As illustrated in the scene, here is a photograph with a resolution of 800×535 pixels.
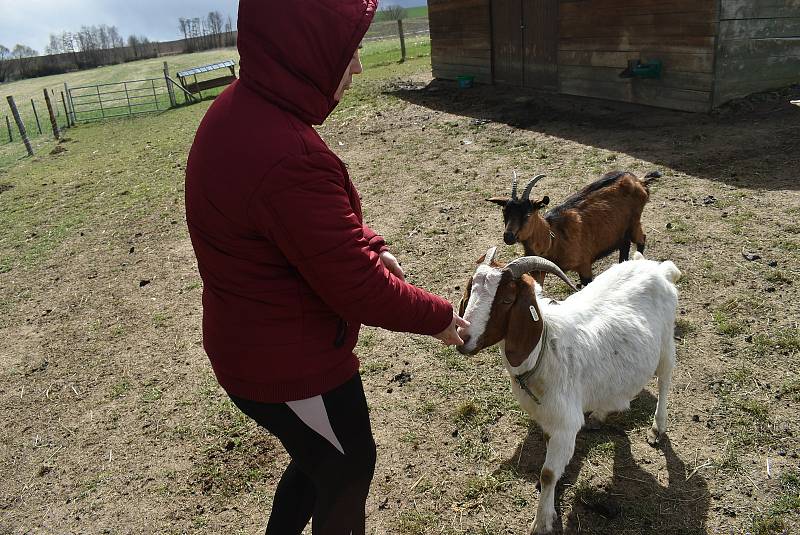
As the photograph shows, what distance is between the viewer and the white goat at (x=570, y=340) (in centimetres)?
264

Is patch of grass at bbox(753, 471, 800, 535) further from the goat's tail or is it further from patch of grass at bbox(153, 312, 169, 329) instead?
patch of grass at bbox(153, 312, 169, 329)

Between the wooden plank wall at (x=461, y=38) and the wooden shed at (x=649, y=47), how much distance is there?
181 millimetres

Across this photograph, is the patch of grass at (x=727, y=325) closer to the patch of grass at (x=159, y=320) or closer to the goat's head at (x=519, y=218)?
the goat's head at (x=519, y=218)

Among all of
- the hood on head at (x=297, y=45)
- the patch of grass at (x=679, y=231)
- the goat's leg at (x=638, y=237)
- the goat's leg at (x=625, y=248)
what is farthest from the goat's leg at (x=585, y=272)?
the hood on head at (x=297, y=45)

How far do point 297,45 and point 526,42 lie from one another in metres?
12.7

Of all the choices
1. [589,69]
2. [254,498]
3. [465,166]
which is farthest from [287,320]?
[589,69]

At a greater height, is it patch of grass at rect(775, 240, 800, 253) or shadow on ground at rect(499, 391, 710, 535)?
patch of grass at rect(775, 240, 800, 253)

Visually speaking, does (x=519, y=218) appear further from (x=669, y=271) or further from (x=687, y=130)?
(x=687, y=130)

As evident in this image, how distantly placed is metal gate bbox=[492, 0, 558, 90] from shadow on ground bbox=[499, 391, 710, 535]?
34.7 ft

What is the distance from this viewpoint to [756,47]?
8.98m

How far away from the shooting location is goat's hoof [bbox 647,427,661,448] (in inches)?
131

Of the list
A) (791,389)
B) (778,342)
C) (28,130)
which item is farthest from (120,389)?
(28,130)

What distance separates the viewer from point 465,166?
8586 millimetres

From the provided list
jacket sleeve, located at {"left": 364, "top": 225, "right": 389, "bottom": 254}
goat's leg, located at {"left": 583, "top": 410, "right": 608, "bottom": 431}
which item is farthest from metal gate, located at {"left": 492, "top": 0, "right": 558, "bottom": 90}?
jacket sleeve, located at {"left": 364, "top": 225, "right": 389, "bottom": 254}
